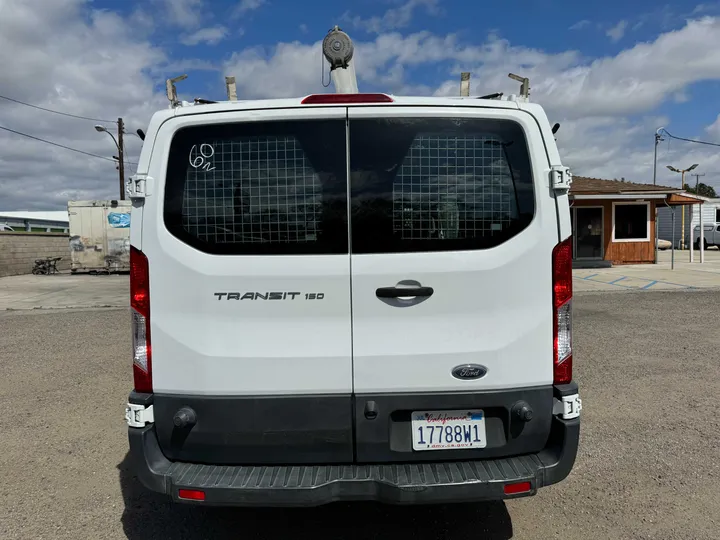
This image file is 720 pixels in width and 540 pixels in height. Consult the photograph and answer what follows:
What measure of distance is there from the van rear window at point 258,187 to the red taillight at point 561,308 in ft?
3.41

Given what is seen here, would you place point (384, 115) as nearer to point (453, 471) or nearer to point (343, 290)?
point (343, 290)

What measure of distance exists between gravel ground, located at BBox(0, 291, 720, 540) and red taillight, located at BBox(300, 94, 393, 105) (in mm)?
2338

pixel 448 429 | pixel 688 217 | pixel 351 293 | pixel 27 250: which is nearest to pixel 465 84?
pixel 351 293

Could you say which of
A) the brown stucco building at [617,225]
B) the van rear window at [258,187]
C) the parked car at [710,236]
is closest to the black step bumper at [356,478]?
the van rear window at [258,187]

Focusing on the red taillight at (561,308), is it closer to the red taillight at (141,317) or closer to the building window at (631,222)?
the red taillight at (141,317)

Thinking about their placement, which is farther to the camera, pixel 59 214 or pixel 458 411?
pixel 59 214

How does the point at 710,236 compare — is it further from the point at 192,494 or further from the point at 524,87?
the point at 192,494

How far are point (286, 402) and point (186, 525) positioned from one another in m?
1.27

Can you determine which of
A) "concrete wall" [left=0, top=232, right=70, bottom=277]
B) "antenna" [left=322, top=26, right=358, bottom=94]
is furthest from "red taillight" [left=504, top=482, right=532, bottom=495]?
"concrete wall" [left=0, top=232, right=70, bottom=277]

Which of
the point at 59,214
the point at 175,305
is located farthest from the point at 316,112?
the point at 59,214

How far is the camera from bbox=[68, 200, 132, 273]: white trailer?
20312 mm

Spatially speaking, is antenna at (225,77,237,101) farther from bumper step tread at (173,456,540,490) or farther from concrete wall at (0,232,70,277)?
concrete wall at (0,232,70,277)

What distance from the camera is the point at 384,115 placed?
255cm

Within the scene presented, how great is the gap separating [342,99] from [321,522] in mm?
2381
